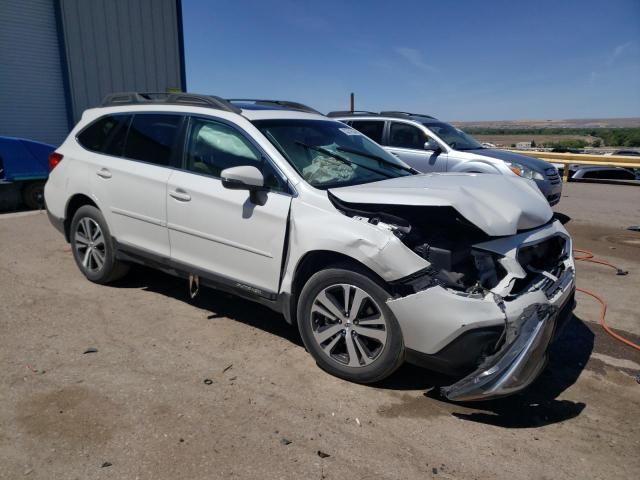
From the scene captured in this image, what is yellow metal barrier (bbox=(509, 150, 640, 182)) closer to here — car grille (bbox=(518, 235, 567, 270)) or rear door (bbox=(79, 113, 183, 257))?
car grille (bbox=(518, 235, 567, 270))

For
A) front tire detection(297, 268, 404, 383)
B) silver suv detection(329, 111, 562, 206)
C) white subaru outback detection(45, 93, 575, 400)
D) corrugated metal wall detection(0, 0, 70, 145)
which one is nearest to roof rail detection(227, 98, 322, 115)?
white subaru outback detection(45, 93, 575, 400)

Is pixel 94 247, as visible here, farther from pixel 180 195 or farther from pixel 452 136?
pixel 452 136

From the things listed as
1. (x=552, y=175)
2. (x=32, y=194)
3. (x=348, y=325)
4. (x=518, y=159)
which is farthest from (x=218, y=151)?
(x=552, y=175)

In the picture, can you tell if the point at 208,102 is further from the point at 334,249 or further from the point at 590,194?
the point at 590,194

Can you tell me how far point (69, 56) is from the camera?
47.9 ft

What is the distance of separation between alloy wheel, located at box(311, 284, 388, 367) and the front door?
45 cm

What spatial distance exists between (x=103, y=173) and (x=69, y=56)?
40.3 feet

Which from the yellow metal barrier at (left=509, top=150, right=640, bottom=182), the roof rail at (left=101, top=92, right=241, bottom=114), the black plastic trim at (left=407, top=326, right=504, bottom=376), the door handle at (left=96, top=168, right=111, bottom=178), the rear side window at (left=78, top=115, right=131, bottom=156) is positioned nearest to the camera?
the black plastic trim at (left=407, top=326, right=504, bottom=376)

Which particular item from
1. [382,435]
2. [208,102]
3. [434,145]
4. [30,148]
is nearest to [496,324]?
[382,435]

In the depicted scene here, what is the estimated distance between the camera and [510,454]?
2.62 metres

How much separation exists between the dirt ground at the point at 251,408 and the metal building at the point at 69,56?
11.9 m

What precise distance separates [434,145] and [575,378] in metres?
6.22

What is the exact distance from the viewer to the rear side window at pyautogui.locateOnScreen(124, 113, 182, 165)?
167 inches

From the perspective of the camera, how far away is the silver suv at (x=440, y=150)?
8.62m
